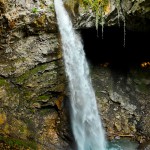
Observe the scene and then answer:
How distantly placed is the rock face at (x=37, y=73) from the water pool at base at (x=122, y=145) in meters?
0.31

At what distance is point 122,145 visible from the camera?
9.36 m

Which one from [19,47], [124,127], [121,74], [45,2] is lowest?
[124,127]

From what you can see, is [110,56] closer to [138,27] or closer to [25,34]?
[138,27]

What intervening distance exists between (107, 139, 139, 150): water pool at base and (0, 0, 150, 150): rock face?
309 mm

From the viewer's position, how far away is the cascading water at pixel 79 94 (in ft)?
30.1

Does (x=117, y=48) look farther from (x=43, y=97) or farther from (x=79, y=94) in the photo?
(x=43, y=97)

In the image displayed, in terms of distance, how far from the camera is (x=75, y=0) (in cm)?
902

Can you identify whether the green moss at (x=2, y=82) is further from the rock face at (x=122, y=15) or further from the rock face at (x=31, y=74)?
the rock face at (x=122, y=15)

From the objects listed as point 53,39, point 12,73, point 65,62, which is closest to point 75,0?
point 53,39

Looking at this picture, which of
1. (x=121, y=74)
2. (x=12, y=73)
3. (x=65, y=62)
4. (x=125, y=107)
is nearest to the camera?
(x=12, y=73)

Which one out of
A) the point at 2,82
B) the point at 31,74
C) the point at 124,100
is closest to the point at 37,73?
the point at 31,74

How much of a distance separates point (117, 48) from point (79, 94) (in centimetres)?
253

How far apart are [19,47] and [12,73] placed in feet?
2.54

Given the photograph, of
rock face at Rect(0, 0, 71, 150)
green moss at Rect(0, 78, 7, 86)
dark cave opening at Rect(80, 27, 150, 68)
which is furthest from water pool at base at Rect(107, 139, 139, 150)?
green moss at Rect(0, 78, 7, 86)
